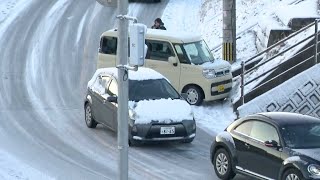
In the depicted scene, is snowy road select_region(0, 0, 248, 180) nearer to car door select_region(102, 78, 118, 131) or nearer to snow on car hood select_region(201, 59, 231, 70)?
car door select_region(102, 78, 118, 131)

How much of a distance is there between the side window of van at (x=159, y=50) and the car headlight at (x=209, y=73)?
1158mm

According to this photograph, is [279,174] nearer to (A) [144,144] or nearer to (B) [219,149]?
(B) [219,149]

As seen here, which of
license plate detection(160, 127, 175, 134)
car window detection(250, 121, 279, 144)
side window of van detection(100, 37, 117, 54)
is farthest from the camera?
side window of van detection(100, 37, 117, 54)

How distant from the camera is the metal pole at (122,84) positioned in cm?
880

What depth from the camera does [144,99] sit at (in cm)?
1736

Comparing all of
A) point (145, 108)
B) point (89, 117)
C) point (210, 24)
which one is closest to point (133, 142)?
point (145, 108)

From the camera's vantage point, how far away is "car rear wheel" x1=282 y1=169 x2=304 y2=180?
12.1m

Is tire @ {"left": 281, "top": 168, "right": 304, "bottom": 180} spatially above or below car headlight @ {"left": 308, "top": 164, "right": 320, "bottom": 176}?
below

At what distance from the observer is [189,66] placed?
21094mm

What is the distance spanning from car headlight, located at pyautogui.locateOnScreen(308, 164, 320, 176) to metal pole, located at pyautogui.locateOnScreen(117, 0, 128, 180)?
3966 millimetres

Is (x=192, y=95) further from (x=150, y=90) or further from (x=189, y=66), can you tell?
(x=150, y=90)

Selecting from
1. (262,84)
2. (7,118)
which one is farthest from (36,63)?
(262,84)

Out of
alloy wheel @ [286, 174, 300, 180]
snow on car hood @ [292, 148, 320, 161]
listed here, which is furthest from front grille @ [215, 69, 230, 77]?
alloy wheel @ [286, 174, 300, 180]

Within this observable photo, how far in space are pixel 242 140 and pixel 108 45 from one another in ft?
32.2
